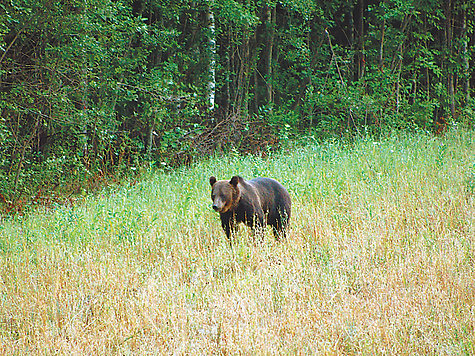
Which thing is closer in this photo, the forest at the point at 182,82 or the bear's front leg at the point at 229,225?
the bear's front leg at the point at 229,225

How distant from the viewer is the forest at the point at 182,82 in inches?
427

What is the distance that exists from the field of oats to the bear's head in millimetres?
560

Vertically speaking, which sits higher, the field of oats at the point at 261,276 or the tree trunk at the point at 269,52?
the tree trunk at the point at 269,52

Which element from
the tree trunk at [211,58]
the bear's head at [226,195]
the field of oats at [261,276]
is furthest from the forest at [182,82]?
the bear's head at [226,195]

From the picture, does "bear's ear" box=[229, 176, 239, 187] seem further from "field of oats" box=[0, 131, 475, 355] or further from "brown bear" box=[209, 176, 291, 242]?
"field of oats" box=[0, 131, 475, 355]

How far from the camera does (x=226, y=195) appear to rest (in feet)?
20.2

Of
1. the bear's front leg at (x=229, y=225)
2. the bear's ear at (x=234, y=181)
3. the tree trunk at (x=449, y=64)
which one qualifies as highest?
the tree trunk at (x=449, y=64)

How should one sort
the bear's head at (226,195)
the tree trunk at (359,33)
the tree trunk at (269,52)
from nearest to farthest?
the bear's head at (226,195)
the tree trunk at (269,52)
the tree trunk at (359,33)

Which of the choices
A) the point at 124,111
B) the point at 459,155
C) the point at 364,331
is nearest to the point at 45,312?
the point at 364,331

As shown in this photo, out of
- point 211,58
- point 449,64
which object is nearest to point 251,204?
point 211,58

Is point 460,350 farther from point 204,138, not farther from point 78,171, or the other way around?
point 204,138

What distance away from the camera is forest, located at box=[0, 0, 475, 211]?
35.6 ft

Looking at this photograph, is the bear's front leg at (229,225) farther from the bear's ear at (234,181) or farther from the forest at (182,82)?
the forest at (182,82)

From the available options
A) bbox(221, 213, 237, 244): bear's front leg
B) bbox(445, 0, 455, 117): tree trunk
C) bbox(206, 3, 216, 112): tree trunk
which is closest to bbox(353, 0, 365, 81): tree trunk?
bbox(445, 0, 455, 117): tree trunk
